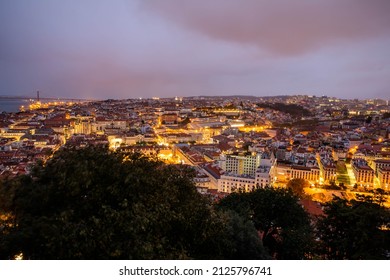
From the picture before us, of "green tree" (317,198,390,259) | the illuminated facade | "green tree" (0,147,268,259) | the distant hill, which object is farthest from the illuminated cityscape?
the distant hill

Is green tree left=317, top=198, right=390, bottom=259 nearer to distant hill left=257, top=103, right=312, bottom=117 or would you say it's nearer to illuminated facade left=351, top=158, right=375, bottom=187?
illuminated facade left=351, top=158, right=375, bottom=187

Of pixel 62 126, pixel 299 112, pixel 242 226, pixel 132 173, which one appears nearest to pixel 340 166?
pixel 242 226

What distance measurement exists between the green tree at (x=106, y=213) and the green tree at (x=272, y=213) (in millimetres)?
1774

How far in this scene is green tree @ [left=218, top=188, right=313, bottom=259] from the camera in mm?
4922

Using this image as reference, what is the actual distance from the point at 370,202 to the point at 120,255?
3376 mm

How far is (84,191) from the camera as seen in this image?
8.81 feet

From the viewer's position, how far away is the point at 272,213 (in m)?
5.54

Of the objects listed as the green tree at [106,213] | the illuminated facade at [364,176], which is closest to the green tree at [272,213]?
the green tree at [106,213]

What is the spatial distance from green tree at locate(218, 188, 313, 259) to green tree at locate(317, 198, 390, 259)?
0.57 m

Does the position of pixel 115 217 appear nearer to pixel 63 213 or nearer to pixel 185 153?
pixel 63 213

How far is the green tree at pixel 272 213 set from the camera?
4.92 metres

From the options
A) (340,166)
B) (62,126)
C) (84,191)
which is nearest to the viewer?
(84,191)

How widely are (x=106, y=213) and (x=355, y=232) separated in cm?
263

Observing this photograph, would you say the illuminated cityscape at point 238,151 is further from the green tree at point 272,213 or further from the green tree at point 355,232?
the green tree at point 355,232
